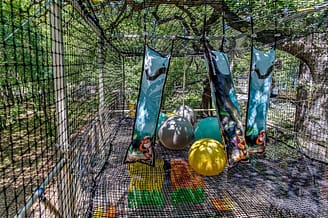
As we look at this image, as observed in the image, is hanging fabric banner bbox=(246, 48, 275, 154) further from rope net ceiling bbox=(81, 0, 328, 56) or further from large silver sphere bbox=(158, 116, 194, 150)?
large silver sphere bbox=(158, 116, 194, 150)

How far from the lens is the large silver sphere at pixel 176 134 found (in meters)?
3.66

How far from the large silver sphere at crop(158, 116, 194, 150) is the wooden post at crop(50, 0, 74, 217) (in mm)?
1771

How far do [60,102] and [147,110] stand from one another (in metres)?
1.08

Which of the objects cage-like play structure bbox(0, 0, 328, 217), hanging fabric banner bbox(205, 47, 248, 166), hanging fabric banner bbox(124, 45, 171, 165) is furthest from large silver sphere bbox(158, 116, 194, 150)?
hanging fabric banner bbox(205, 47, 248, 166)

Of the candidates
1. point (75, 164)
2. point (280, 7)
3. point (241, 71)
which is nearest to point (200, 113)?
point (241, 71)

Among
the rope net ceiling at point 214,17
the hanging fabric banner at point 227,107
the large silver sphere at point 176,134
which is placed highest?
the rope net ceiling at point 214,17

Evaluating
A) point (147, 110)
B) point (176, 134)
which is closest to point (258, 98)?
point (176, 134)

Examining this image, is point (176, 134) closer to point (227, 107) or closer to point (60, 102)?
point (227, 107)

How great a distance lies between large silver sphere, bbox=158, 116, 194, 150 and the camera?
144 inches

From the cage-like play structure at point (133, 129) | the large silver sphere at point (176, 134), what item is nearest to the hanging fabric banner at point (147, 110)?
the cage-like play structure at point (133, 129)

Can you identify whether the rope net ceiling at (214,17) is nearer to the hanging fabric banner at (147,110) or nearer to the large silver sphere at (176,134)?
the hanging fabric banner at (147,110)

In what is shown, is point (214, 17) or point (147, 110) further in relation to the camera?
point (214, 17)

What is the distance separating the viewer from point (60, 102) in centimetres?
201

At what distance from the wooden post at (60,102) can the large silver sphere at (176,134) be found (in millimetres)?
1771
